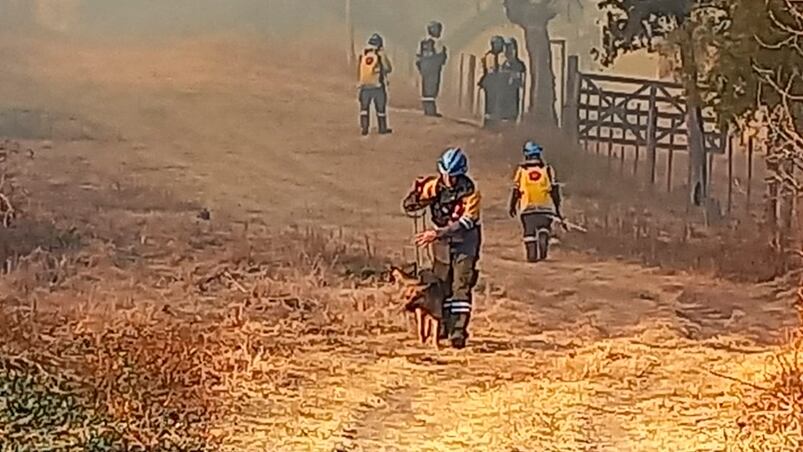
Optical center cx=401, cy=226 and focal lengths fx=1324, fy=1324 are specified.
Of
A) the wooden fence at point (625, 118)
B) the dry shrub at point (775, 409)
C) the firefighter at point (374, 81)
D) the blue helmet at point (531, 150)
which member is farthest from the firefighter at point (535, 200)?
the dry shrub at point (775, 409)

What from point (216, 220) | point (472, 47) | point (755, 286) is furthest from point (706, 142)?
point (216, 220)

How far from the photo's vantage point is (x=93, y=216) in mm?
2900

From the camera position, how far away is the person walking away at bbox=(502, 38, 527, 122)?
2.90m

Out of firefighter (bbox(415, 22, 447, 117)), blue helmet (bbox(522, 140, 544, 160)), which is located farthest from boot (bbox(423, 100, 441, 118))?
blue helmet (bbox(522, 140, 544, 160))

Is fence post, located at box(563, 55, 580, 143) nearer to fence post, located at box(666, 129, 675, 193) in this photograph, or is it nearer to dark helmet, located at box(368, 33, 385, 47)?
fence post, located at box(666, 129, 675, 193)

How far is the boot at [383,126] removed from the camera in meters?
2.90

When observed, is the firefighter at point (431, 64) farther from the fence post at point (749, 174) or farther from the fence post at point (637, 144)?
the fence post at point (749, 174)

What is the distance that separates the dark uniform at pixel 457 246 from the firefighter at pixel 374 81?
0.18m

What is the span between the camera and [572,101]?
2914mm

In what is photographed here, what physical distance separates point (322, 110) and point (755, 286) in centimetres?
101

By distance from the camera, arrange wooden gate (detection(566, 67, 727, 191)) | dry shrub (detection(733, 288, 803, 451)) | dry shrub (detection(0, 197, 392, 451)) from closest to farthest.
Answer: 1. dry shrub (detection(733, 288, 803, 451))
2. dry shrub (detection(0, 197, 392, 451))
3. wooden gate (detection(566, 67, 727, 191))

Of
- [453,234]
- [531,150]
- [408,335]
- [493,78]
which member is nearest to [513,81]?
[493,78]

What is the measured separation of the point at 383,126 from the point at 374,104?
0.05 m

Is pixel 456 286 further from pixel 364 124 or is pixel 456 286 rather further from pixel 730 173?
pixel 730 173
